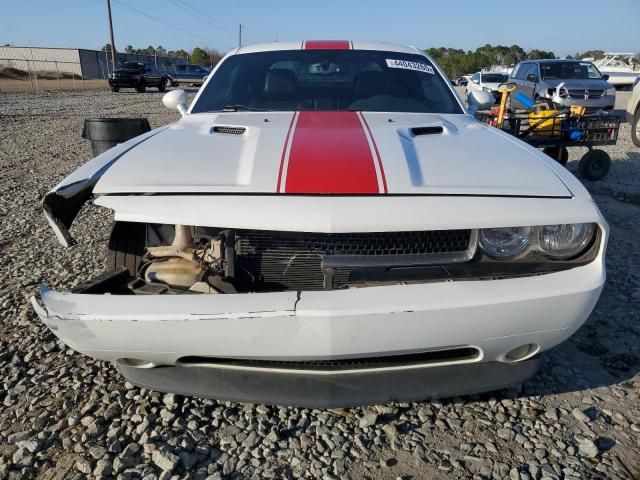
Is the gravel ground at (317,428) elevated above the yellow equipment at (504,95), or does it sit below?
below

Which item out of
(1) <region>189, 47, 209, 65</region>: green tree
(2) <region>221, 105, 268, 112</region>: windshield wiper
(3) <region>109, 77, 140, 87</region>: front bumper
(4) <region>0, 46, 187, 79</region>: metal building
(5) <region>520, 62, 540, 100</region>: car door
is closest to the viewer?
(2) <region>221, 105, 268, 112</region>: windshield wiper

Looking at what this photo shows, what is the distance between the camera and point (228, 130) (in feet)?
7.78

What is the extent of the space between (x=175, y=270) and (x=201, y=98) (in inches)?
64.2

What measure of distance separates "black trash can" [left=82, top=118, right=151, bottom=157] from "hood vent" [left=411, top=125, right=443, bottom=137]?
1.81 metres

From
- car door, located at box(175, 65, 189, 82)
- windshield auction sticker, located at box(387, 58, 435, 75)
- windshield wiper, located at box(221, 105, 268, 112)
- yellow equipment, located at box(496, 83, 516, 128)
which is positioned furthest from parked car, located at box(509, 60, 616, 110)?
car door, located at box(175, 65, 189, 82)

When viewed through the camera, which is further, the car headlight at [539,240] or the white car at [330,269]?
the car headlight at [539,240]

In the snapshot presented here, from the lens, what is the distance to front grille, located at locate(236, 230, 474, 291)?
1.67 meters

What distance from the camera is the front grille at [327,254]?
1.67 metres

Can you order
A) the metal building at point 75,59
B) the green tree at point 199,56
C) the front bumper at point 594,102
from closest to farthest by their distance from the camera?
1. the front bumper at point 594,102
2. the metal building at point 75,59
3. the green tree at point 199,56

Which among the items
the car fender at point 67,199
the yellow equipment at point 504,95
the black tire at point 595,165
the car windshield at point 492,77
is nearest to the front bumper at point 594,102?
the black tire at point 595,165

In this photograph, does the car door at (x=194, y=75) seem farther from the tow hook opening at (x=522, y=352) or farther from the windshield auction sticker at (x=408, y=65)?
the tow hook opening at (x=522, y=352)

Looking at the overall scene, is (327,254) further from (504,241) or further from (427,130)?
(427,130)

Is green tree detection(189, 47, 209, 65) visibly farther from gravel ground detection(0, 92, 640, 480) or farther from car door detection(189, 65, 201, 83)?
gravel ground detection(0, 92, 640, 480)

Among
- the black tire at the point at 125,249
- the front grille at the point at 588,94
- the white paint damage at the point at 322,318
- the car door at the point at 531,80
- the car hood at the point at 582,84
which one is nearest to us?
the white paint damage at the point at 322,318
